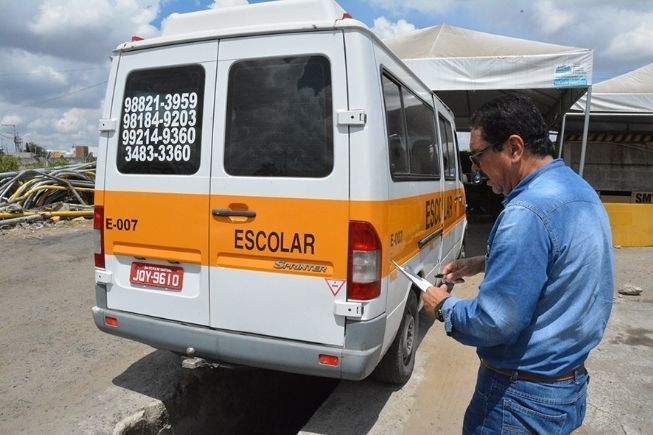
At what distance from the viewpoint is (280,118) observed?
2961mm

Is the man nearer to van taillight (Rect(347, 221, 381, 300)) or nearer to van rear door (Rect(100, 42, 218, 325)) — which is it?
van taillight (Rect(347, 221, 381, 300))

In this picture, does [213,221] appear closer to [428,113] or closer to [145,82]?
[145,82]

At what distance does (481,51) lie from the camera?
8.71 metres

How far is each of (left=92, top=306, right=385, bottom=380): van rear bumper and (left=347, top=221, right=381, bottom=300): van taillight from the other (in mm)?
195

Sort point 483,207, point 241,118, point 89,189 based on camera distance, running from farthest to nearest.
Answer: point 483,207, point 89,189, point 241,118

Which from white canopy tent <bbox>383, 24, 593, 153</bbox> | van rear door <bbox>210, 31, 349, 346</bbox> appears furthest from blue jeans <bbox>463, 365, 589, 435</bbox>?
white canopy tent <bbox>383, 24, 593, 153</bbox>

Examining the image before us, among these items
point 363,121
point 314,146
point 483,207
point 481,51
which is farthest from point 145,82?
point 483,207

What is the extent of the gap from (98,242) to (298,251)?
1531mm

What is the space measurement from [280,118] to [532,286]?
1.83m

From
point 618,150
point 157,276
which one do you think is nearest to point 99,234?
point 157,276

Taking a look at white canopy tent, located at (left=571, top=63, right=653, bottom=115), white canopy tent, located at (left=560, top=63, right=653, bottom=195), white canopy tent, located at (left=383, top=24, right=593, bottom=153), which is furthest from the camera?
white canopy tent, located at (left=560, top=63, right=653, bottom=195)

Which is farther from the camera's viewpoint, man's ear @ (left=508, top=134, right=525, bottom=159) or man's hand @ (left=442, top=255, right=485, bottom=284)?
man's hand @ (left=442, top=255, right=485, bottom=284)

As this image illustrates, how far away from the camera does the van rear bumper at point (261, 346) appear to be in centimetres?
286

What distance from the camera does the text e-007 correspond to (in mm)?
3330
